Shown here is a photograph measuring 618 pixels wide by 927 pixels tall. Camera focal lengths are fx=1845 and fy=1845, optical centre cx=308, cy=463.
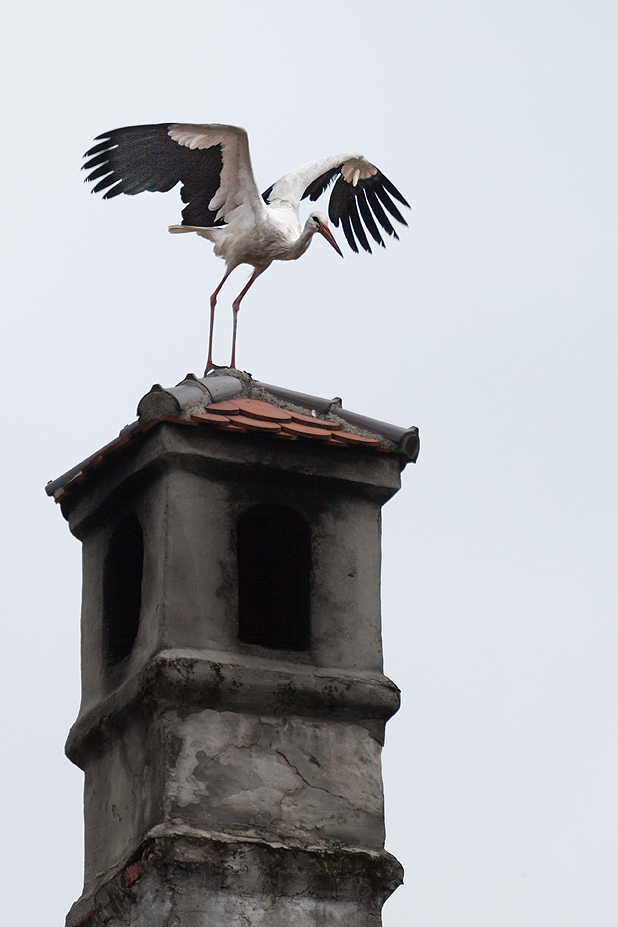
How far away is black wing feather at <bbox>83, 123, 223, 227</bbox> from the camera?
438 inches

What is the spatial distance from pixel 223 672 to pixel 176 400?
1.46m

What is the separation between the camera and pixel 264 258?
11.5 metres

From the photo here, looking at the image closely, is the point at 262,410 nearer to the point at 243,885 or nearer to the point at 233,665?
the point at 233,665

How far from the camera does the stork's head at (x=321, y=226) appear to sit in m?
11.7

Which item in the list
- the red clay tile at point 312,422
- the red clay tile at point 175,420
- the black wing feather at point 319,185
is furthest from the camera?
the black wing feather at point 319,185

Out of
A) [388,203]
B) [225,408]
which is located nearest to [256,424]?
[225,408]

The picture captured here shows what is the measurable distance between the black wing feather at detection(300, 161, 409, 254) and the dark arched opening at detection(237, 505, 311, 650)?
303 centimetres

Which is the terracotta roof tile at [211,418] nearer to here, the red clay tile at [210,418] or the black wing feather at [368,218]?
the red clay tile at [210,418]

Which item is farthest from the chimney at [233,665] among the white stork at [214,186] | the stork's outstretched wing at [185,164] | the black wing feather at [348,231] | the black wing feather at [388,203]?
the black wing feather at [388,203]

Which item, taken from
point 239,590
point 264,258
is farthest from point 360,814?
point 264,258

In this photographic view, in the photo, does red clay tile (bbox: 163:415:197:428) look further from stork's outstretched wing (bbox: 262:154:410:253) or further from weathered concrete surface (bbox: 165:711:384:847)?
stork's outstretched wing (bbox: 262:154:410:253)

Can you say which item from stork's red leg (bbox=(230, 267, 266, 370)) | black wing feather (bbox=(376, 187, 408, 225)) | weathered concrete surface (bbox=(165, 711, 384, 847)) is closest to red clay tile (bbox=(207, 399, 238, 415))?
stork's red leg (bbox=(230, 267, 266, 370))

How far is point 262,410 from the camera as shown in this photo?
998 cm

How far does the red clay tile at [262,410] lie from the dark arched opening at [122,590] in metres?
0.88
